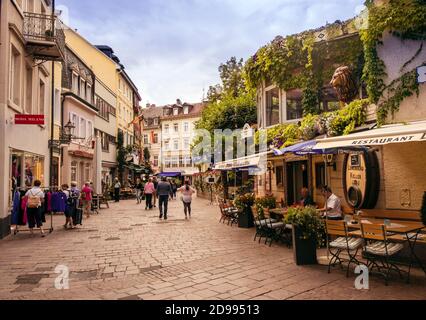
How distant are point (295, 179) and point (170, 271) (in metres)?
7.77

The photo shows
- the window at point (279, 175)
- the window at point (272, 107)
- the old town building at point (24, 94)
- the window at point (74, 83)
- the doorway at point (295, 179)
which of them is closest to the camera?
the old town building at point (24, 94)

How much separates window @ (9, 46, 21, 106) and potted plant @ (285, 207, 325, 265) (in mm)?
10149

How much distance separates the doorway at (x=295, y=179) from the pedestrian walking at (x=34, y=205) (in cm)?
834

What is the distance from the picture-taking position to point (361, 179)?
29.5 feet

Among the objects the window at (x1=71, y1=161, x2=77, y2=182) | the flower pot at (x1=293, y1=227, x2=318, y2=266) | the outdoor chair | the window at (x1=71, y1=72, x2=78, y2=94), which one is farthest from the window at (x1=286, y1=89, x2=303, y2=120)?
the window at (x1=71, y1=161, x2=77, y2=182)

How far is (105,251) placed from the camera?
8648mm

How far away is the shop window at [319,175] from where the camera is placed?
1140cm

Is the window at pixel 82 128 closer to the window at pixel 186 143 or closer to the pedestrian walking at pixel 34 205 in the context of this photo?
the pedestrian walking at pixel 34 205

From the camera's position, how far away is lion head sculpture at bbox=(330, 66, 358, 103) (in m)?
10.2

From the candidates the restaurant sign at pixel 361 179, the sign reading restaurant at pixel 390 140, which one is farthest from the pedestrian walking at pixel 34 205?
the sign reading restaurant at pixel 390 140

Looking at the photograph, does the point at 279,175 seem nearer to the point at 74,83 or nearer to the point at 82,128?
the point at 74,83
